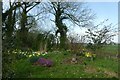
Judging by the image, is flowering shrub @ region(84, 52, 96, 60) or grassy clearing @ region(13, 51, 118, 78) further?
flowering shrub @ region(84, 52, 96, 60)

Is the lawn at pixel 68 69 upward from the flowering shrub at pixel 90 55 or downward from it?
downward

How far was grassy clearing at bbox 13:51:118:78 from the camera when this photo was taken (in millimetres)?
10328

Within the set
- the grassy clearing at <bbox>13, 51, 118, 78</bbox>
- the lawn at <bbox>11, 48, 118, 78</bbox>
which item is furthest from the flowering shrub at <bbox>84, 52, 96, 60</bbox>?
the grassy clearing at <bbox>13, 51, 118, 78</bbox>

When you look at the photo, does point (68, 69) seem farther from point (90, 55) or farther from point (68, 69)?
point (90, 55)

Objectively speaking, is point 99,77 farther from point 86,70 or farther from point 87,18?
point 87,18

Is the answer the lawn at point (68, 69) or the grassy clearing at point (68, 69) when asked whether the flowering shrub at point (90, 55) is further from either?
the grassy clearing at point (68, 69)

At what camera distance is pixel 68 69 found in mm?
11203

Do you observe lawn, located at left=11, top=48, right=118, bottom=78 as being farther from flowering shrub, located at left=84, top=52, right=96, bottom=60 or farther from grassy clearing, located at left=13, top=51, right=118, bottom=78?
flowering shrub, located at left=84, top=52, right=96, bottom=60

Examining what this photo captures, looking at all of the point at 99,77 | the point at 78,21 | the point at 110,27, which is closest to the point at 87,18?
the point at 78,21

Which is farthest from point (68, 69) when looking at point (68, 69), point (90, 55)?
point (90, 55)

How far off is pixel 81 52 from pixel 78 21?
25.6ft

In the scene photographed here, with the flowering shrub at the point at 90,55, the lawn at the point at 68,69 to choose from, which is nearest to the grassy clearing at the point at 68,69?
the lawn at the point at 68,69

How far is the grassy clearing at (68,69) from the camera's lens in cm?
1033

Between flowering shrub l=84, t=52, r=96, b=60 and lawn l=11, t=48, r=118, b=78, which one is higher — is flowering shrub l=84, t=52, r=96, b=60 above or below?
above
